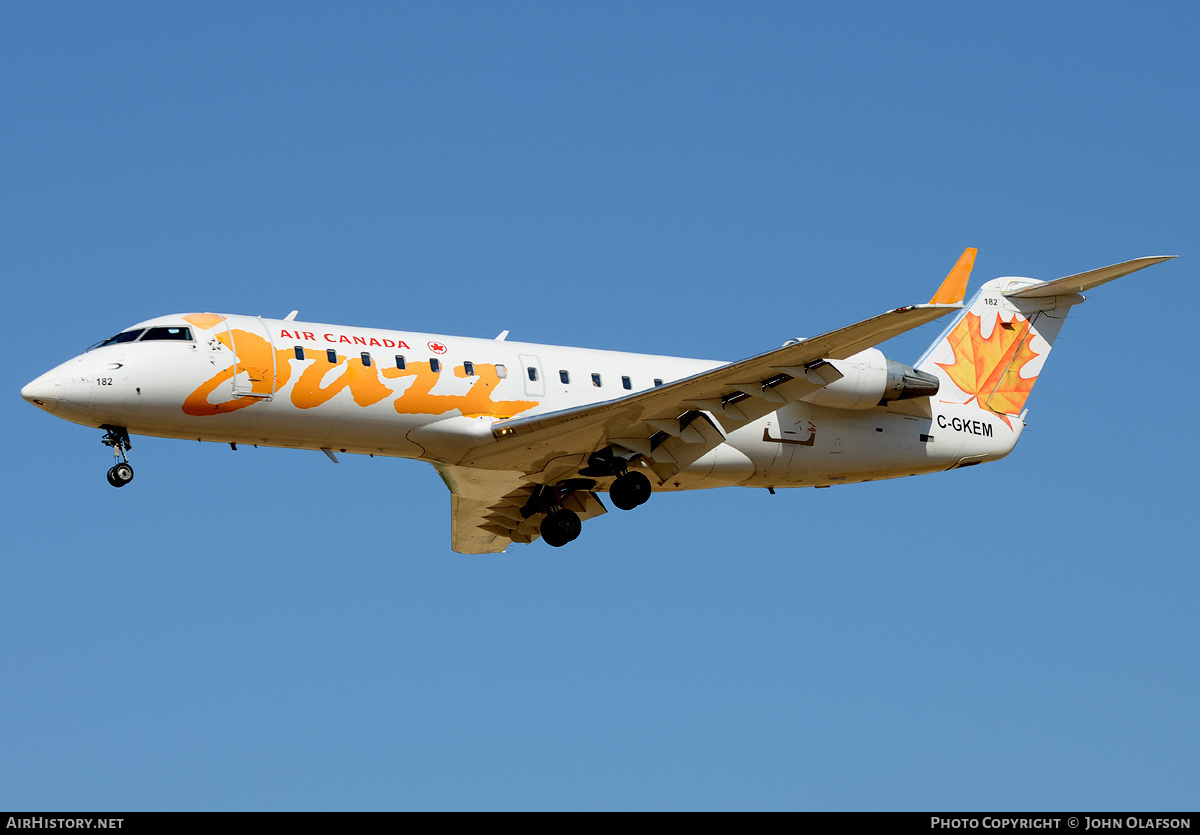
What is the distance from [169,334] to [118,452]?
5.80ft

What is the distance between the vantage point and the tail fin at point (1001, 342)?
25.4 metres

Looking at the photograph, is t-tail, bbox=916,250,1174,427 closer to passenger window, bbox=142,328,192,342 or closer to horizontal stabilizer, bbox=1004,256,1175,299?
horizontal stabilizer, bbox=1004,256,1175,299

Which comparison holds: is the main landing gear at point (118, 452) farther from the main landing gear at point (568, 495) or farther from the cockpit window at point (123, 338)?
the main landing gear at point (568, 495)

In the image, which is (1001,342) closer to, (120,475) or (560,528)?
(560,528)

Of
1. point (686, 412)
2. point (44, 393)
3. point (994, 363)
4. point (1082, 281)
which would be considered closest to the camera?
point (44, 393)

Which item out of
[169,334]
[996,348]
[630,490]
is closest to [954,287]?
[630,490]

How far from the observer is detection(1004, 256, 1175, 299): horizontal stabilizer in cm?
2117

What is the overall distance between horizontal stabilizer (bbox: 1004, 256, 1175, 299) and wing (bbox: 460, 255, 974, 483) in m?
2.66

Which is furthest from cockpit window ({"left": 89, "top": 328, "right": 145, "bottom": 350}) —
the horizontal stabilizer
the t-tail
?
the horizontal stabilizer

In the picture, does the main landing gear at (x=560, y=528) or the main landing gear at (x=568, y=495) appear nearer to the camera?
the main landing gear at (x=568, y=495)

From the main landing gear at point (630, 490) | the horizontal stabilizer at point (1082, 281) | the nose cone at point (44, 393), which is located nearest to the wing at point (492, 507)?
the main landing gear at point (630, 490)

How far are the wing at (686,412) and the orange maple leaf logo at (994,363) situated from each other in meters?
5.20

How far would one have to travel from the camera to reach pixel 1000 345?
26.0 metres
